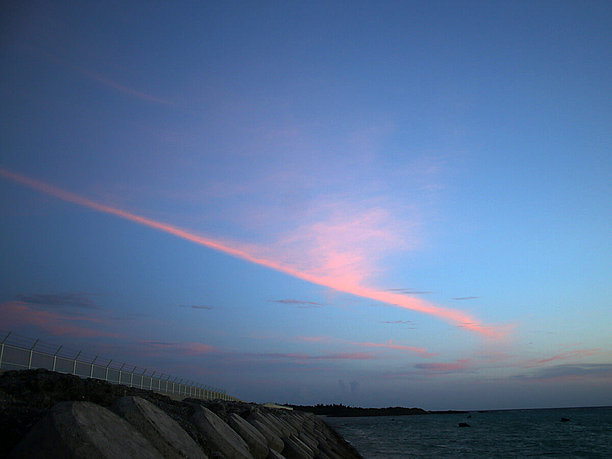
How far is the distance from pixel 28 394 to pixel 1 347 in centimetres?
925

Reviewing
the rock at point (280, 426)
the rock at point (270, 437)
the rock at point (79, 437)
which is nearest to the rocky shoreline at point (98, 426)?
the rock at point (79, 437)

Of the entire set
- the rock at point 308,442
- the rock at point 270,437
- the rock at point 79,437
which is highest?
the rock at point 79,437

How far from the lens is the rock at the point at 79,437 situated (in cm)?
423

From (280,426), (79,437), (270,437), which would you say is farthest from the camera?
(280,426)

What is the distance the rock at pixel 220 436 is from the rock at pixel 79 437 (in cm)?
244

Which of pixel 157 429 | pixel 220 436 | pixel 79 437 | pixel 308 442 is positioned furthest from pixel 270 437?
pixel 79 437

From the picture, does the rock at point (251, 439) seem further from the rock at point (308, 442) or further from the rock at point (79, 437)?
the rock at point (308, 442)

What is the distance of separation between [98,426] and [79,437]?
504 millimetres

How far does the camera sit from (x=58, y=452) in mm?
4211

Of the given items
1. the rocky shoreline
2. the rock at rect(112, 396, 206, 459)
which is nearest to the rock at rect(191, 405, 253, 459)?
the rocky shoreline

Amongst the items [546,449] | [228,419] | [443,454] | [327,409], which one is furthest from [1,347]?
[327,409]

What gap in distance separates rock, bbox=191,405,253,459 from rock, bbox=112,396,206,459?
984mm

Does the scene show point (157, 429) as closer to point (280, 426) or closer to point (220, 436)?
point (220, 436)

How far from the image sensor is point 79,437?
441 cm
